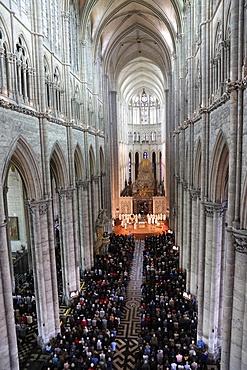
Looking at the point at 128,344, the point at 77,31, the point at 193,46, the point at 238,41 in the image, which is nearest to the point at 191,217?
the point at 128,344

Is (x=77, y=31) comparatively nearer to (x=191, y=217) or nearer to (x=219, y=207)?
(x=191, y=217)

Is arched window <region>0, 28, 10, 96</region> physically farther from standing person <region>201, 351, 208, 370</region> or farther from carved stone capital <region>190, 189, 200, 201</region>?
standing person <region>201, 351, 208, 370</region>

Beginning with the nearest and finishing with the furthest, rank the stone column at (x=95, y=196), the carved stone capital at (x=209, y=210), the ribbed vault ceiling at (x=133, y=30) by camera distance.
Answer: the carved stone capital at (x=209, y=210), the ribbed vault ceiling at (x=133, y=30), the stone column at (x=95, y=196)

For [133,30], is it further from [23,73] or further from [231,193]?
[231,193]

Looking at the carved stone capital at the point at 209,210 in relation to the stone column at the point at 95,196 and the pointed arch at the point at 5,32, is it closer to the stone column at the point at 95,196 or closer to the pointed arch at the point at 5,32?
the pointed arch at the point at 5,32

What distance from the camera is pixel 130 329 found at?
16375 mm

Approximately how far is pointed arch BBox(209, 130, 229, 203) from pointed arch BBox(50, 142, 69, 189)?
9807mm

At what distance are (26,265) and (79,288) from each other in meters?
6.03

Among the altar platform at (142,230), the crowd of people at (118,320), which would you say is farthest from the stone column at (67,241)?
the altar platform at (142,230)

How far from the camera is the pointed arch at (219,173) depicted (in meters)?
11.9

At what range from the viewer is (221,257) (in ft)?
42.9

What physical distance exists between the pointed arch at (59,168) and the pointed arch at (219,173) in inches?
386

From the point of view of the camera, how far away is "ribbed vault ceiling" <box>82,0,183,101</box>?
89.9 ft

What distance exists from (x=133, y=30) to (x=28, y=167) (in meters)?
28.7
